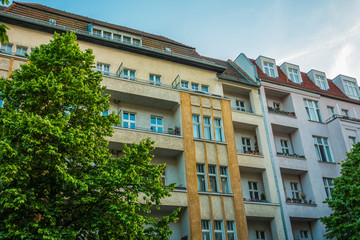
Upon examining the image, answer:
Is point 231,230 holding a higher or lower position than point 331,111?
lower

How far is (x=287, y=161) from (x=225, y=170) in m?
5.62

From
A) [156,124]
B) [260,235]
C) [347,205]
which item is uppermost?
[156,124]

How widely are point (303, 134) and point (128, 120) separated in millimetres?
13881

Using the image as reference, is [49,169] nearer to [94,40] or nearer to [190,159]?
[190,159]

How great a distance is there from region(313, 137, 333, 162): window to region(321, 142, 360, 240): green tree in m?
5.68

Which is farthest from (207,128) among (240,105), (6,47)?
(6,47)

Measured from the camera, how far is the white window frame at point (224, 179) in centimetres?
2245

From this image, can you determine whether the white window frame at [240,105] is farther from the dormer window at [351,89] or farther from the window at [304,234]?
the dormer window at [351,89]

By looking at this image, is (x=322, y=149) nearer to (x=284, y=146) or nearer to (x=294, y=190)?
(x=284, y=146)

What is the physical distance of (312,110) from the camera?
30000 millimetres

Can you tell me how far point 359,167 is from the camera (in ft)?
71.0

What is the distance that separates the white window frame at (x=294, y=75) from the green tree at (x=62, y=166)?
21.6 meters

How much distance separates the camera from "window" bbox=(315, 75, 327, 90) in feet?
110

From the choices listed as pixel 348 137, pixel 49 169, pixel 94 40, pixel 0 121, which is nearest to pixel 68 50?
pixel 0 121
